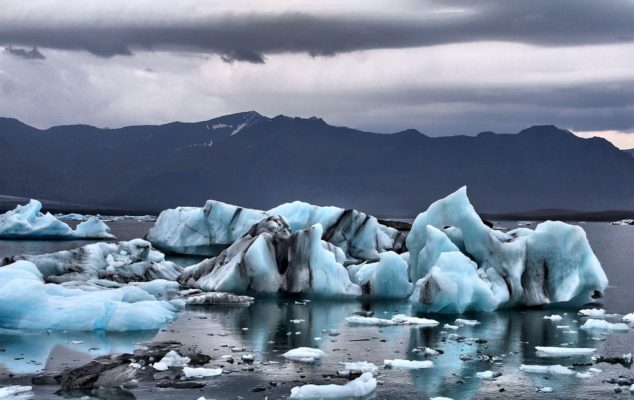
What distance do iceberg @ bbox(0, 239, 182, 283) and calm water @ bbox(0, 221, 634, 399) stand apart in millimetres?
5491

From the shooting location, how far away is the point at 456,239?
29125 mm

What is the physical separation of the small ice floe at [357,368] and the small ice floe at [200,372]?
2299 millimetres

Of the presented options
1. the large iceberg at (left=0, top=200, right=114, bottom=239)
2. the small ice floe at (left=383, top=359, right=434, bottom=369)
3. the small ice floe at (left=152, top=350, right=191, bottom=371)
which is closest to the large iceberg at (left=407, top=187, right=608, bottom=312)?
the small ice floe at (left=383, top=359, right=434, bottom=369)

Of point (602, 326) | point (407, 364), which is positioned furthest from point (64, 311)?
point (602, 326)

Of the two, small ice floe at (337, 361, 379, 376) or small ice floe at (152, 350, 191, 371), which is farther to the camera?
small ice floe at (152, 350, 191, 371)

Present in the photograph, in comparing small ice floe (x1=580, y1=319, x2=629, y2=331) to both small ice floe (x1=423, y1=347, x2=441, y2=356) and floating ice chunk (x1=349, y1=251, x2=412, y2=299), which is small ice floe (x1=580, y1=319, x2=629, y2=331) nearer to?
small ice floe (x1=423, y1=347, x2=441, y2=356)

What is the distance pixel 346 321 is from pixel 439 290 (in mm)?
3088

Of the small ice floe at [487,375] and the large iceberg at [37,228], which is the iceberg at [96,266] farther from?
the large iceberg at [37,228]

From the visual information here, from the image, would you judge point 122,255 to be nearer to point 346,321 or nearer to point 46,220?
point 346,321

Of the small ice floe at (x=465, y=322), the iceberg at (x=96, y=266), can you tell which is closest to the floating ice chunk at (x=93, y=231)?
the iceberg at (x=96, y=266)

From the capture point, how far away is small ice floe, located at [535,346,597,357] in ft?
63.9

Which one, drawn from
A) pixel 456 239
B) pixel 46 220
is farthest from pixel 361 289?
pixel 46 220

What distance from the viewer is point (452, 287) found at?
83.5ft

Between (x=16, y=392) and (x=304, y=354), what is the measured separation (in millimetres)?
5927
